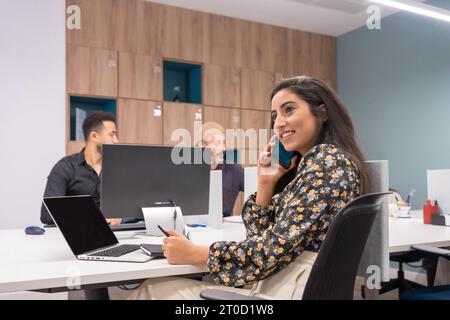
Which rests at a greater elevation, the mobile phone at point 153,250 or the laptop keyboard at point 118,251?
the mobile phone at point 153,250

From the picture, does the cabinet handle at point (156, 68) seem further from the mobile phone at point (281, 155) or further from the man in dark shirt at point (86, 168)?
the mobile phone at point (281, 155)

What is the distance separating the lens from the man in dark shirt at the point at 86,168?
98.4 inches

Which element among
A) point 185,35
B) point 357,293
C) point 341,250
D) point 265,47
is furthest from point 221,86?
point 341,250

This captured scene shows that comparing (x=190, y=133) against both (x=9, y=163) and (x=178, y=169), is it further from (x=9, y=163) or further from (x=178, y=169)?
(x=178, y=169)

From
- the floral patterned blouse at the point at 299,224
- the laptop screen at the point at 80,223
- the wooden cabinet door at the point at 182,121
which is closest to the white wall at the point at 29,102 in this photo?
the wooden cabinet door at the point at 182,121

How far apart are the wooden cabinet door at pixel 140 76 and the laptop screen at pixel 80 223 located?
2.65m

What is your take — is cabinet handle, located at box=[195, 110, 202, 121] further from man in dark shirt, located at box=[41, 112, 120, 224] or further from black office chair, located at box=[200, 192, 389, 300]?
black office chair, located at box=[200, 192, 389, 300]

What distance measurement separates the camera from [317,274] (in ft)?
2.98

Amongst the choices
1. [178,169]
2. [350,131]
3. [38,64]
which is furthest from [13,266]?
[38,64]

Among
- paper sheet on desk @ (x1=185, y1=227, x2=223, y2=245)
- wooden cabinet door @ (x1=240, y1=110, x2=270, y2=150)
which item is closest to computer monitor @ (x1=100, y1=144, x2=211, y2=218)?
paper sheet on desk @ (x1=185, y1=227, x2=223, y2=245)

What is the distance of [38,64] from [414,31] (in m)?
3.78

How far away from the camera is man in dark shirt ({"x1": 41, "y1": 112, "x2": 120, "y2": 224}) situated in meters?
2.50

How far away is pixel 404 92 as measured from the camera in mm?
4355

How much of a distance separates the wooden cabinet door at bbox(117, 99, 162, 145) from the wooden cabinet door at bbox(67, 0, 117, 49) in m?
0.62
